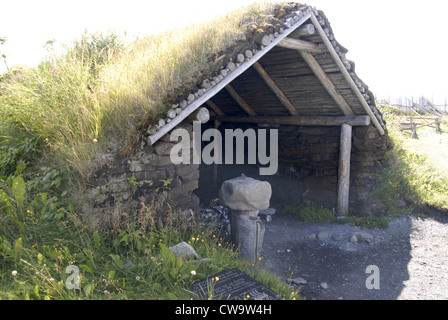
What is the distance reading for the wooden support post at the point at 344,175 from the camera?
7.30 meters

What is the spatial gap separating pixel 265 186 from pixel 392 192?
4.06 metres

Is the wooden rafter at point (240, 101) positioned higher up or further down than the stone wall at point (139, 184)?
higher up

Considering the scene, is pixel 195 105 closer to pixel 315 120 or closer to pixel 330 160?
pixel 315 120

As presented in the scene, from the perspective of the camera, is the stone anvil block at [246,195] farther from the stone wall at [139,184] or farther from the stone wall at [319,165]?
the stone wall at [319,165]

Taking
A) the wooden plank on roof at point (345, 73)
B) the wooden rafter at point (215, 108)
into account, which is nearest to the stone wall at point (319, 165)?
the wooden plank on roof at point (345, 73)

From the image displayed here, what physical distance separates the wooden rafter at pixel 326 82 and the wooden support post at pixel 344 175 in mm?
469

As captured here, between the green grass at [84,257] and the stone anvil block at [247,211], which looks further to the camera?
the stone anvil block at [247,211]

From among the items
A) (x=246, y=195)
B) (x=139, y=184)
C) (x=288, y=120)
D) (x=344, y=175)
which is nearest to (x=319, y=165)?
(x=344, y=175)

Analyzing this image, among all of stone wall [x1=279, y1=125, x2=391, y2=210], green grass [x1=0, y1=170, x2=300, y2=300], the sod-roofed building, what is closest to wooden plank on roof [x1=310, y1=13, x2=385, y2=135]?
the sod-roofed building

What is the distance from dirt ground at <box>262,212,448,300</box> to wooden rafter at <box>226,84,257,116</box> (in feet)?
9.46
